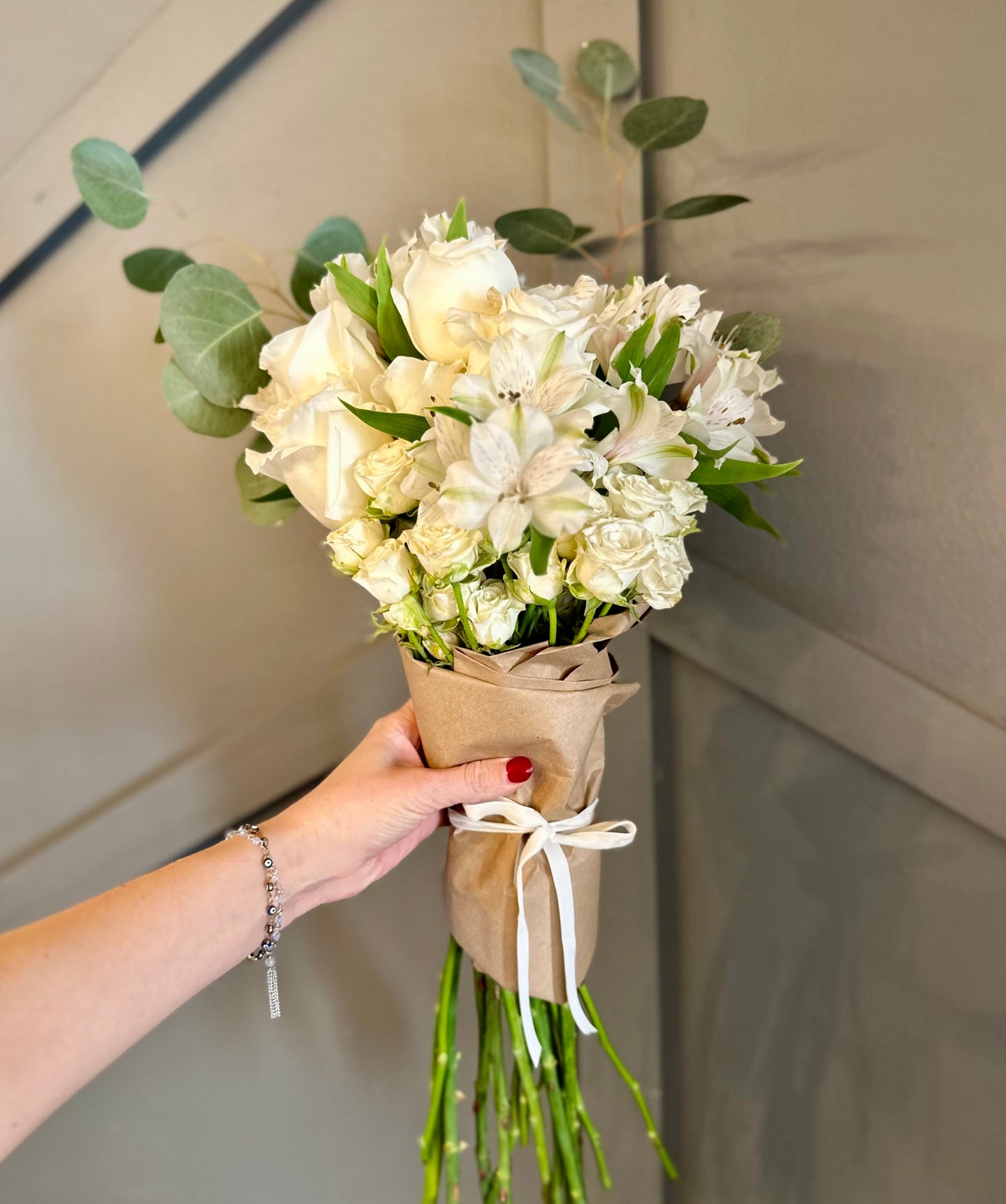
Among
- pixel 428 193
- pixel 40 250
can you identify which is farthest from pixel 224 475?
pixel 428 193

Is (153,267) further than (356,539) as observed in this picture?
Yes

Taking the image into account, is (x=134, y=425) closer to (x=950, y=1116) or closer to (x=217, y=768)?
(x=217, y=768)

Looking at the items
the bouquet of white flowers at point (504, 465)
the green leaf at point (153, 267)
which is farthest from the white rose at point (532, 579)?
the green leaf at point (153, 267)

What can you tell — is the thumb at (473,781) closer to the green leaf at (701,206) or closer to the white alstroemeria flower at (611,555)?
the white alstroemeria flower at (611,555)

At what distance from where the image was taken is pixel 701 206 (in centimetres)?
84

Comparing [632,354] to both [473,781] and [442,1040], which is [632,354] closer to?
[473,781]

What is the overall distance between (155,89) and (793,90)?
0.72m

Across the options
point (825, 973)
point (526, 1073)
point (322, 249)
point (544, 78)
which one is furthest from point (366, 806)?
point (544, 78)

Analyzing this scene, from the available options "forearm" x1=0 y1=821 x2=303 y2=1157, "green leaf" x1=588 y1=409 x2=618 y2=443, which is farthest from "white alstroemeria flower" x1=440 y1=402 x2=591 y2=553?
"forearm" x1=0 y1=821 x2=303 y2=1157

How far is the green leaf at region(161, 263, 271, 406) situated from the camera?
29.7 inches

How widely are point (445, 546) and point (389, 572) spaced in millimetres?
66

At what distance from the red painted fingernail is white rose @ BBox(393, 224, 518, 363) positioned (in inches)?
13.6

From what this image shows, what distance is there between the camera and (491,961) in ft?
2.65

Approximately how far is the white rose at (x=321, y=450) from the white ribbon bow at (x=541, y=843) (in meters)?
0.31
